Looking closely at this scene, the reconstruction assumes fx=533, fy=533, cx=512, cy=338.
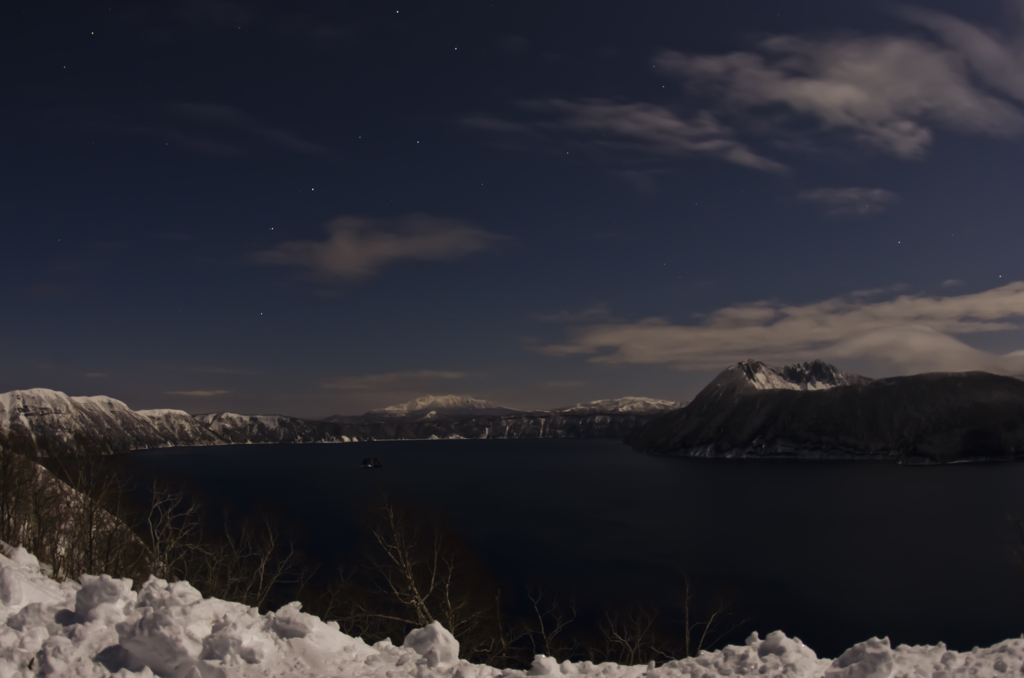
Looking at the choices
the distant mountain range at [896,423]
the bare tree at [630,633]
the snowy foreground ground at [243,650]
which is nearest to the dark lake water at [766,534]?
the bare tree at [630,633]

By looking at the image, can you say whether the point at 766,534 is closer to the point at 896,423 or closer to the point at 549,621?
the point at 549,621

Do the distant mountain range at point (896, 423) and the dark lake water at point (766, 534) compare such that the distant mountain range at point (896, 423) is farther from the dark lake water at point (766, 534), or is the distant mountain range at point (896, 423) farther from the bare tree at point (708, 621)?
the bare tree at point (708, 621)

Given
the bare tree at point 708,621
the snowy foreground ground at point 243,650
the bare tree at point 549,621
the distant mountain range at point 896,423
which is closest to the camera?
the snowy foreground ground at point 243,650

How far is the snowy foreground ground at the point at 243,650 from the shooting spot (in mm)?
8711

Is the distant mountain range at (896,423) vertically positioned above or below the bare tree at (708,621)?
above

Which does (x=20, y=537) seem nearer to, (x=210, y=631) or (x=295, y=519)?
(x=210, y=631)

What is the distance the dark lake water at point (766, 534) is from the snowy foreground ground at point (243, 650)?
1228 inches

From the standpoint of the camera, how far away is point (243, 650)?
9289 millimetres

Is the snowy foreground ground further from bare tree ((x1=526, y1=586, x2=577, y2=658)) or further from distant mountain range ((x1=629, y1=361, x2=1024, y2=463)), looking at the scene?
distant mountain range ((x1=629, y1=361, x2=1024, y2=463))

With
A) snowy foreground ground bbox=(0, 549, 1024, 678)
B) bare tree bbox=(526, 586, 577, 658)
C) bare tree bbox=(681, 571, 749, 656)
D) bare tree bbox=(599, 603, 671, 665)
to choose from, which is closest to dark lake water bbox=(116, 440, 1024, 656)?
bare tree bbox=(681, 571, 749, 656)

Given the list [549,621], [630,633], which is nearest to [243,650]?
[630,633]

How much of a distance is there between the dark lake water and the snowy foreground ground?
102 feet

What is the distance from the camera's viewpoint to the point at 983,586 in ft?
153

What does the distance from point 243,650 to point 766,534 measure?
239 feet
